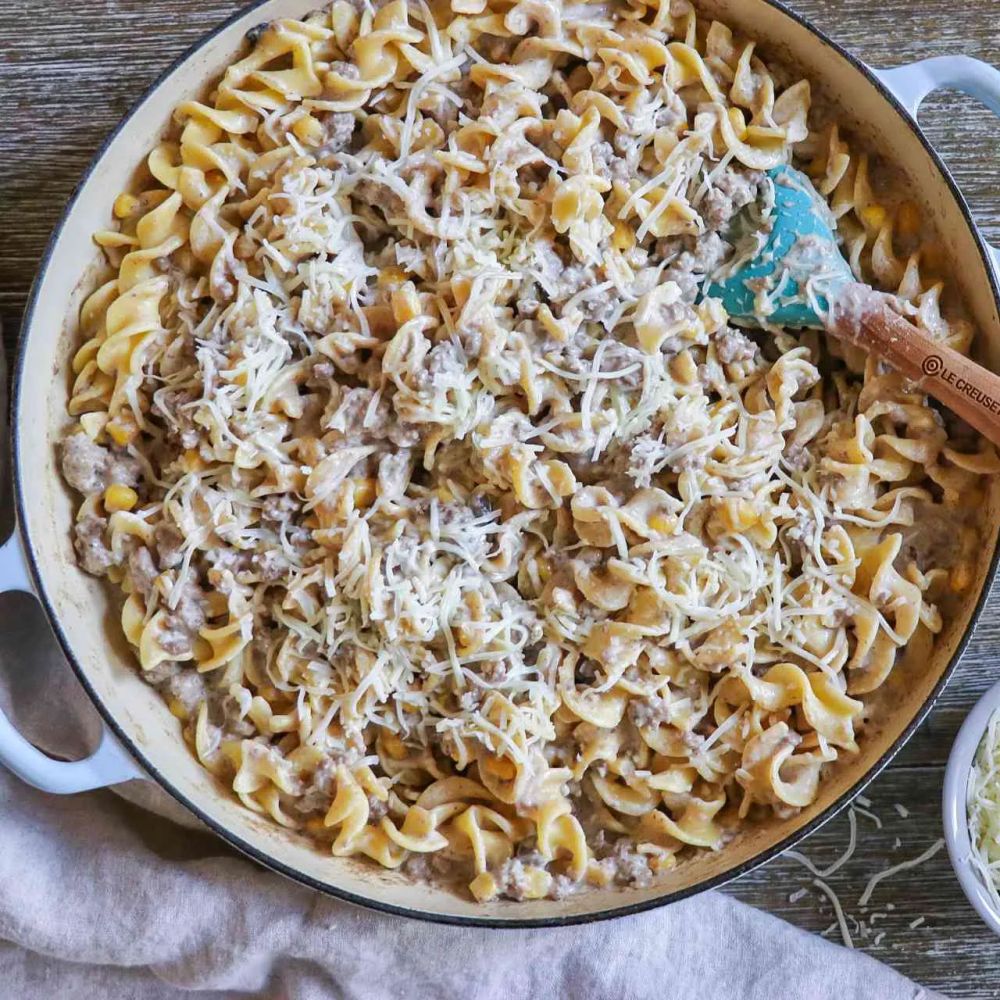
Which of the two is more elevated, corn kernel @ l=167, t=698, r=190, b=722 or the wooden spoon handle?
the wooden spoon handle

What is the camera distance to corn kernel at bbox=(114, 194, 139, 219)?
122 inches

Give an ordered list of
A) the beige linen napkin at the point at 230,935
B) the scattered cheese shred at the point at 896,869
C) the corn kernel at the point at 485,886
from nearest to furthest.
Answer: the corn kernel at the point at 485,886, the beige linen napkin at the point at 230,935, the scattered cheese shred at the point at 896,869

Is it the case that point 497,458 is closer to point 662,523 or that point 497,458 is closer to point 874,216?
point 662,523

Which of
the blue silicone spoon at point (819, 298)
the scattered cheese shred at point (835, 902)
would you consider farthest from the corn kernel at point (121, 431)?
the scattered cheese shred at point (835, 902)

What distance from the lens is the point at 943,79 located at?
2.97 meters

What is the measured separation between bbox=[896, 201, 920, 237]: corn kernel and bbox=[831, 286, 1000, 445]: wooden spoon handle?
0.32 metres

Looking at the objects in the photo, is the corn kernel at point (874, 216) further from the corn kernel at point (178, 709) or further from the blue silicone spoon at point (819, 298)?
the corn kernel at point (178, 709)

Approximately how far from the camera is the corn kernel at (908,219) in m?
3.17

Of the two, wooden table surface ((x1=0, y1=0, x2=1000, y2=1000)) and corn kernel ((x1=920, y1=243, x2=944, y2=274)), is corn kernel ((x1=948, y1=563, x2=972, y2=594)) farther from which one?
corn kernel ((x1=920, y1=243, x2=944, y2=274))

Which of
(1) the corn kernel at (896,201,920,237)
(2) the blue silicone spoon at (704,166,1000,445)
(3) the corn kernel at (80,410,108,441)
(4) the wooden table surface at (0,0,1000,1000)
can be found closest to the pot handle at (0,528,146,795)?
(3) the corn kernel at (80,410,108,441)

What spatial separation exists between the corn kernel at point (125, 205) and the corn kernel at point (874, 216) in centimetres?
209

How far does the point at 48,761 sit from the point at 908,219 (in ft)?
9.35

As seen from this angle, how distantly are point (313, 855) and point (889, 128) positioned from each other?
2.60 m

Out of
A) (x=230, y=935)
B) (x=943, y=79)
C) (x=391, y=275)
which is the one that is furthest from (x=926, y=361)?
Result: (x=230, y=935)
